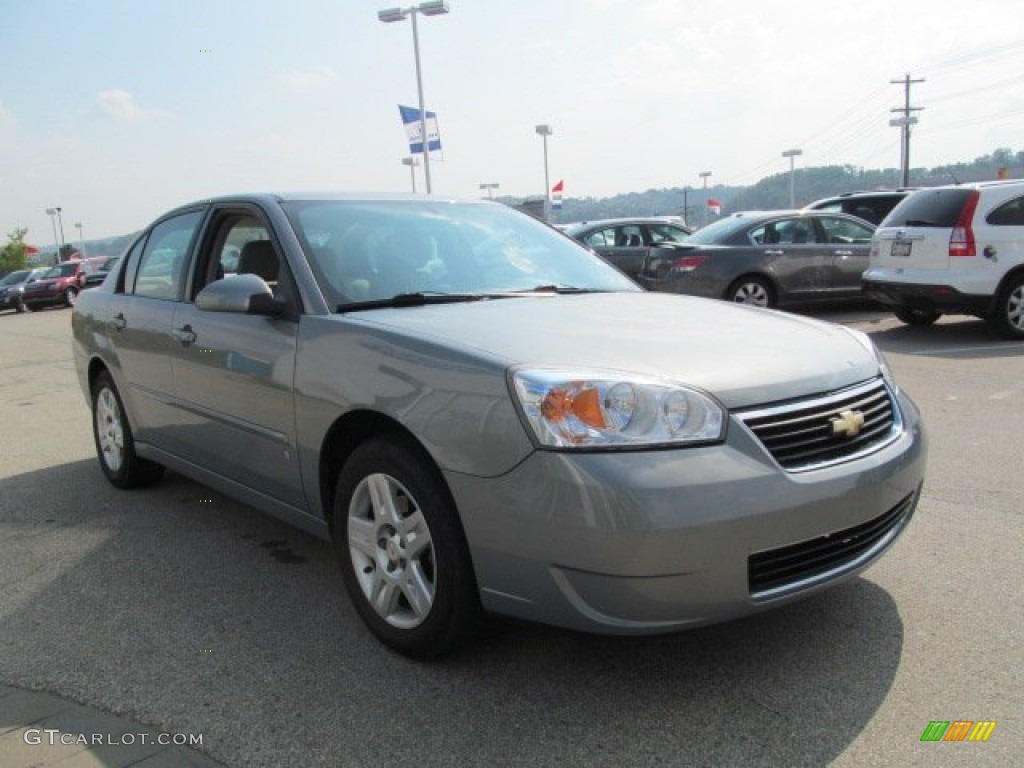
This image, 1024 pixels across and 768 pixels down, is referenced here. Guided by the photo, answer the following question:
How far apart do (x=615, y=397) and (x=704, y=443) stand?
0.27 meters

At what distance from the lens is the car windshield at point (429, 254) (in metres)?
3.53

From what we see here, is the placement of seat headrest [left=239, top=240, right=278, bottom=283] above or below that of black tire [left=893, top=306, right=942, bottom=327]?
above

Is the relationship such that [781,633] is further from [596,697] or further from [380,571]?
[380,571]

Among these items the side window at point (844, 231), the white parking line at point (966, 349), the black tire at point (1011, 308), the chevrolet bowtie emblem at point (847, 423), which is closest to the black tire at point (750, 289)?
the side window at point (844, 231)

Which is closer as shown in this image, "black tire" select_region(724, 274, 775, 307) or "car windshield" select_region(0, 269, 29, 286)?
"black tire" select_region(724, 274, 775, 307)

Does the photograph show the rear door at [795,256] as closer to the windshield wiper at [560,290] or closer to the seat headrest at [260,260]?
the windshield wiper at [560,290]

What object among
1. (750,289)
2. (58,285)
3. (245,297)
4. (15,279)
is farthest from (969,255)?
(15,279)

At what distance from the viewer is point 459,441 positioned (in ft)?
8.57

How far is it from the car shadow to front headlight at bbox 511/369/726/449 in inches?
29.4

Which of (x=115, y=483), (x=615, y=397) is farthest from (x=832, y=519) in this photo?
(x=115, y=483)

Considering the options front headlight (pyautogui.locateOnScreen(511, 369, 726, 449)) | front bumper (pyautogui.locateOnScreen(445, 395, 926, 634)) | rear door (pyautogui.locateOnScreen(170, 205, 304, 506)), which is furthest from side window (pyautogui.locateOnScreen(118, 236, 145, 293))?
front headlight (pyautogui.locateOnScreen(511, 369, 726, 449))

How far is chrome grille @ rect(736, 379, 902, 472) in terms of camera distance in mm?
2533

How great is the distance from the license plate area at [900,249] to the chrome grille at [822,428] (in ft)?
23.9

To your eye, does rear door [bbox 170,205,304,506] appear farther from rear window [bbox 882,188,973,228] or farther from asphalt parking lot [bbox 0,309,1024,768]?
rear window [bbox 882,188,973,228]
